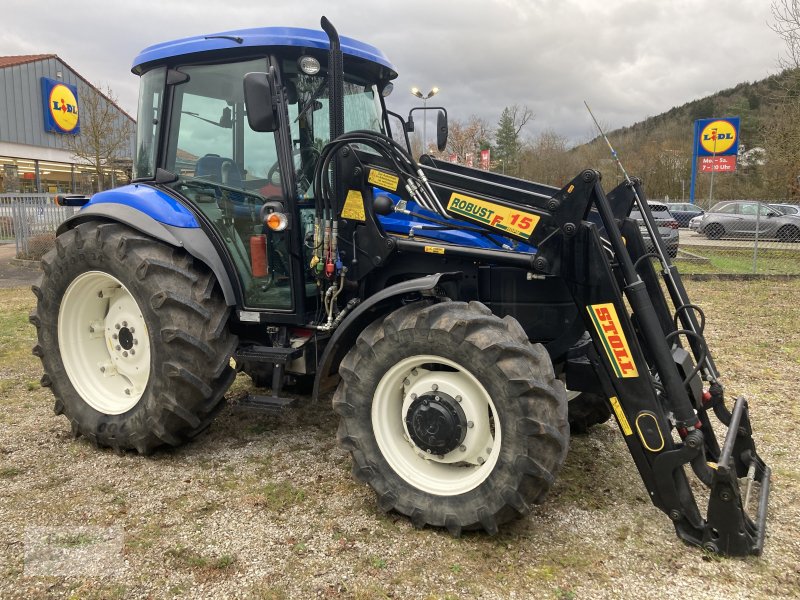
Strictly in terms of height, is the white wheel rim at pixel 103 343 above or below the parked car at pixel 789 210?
below

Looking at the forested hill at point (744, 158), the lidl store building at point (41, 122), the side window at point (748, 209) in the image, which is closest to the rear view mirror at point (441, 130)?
the forested hill at point (744, 158)

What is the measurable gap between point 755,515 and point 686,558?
1.93 feet

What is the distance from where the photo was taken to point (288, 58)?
3.75 metres

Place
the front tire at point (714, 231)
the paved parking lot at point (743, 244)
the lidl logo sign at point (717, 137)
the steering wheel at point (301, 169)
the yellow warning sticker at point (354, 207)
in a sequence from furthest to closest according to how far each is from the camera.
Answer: the lidl logo sign at point (717, 137)
the front tire at point (714, 231)
the paved parking lot at point (743, 244)
the steering wheel at point (301, 169)
the yellow warning sticker at point (354, 207)

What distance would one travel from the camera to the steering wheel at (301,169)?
381cm

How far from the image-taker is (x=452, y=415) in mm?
3090

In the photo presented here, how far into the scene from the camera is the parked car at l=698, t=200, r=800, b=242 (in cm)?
2065

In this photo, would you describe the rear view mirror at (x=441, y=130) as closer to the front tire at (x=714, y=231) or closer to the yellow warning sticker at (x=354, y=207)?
the yellow warning sticker at (x=354, y=207)

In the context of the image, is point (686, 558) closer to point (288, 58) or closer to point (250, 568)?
point (250, 568)

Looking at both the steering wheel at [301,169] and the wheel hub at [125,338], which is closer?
the steering wheel at [301,169]

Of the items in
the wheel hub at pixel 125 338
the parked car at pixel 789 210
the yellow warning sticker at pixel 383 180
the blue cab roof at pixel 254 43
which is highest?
the blue cab roof at pixel 254 43

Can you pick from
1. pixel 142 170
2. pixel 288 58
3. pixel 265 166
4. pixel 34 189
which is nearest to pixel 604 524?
pixel 265 166

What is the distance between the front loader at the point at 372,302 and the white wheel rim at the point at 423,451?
0.01 metres

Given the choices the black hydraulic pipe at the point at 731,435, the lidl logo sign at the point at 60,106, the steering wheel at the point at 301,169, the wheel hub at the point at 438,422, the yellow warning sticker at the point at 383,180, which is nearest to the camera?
the black hydraulic pipe at the point at 731,435
